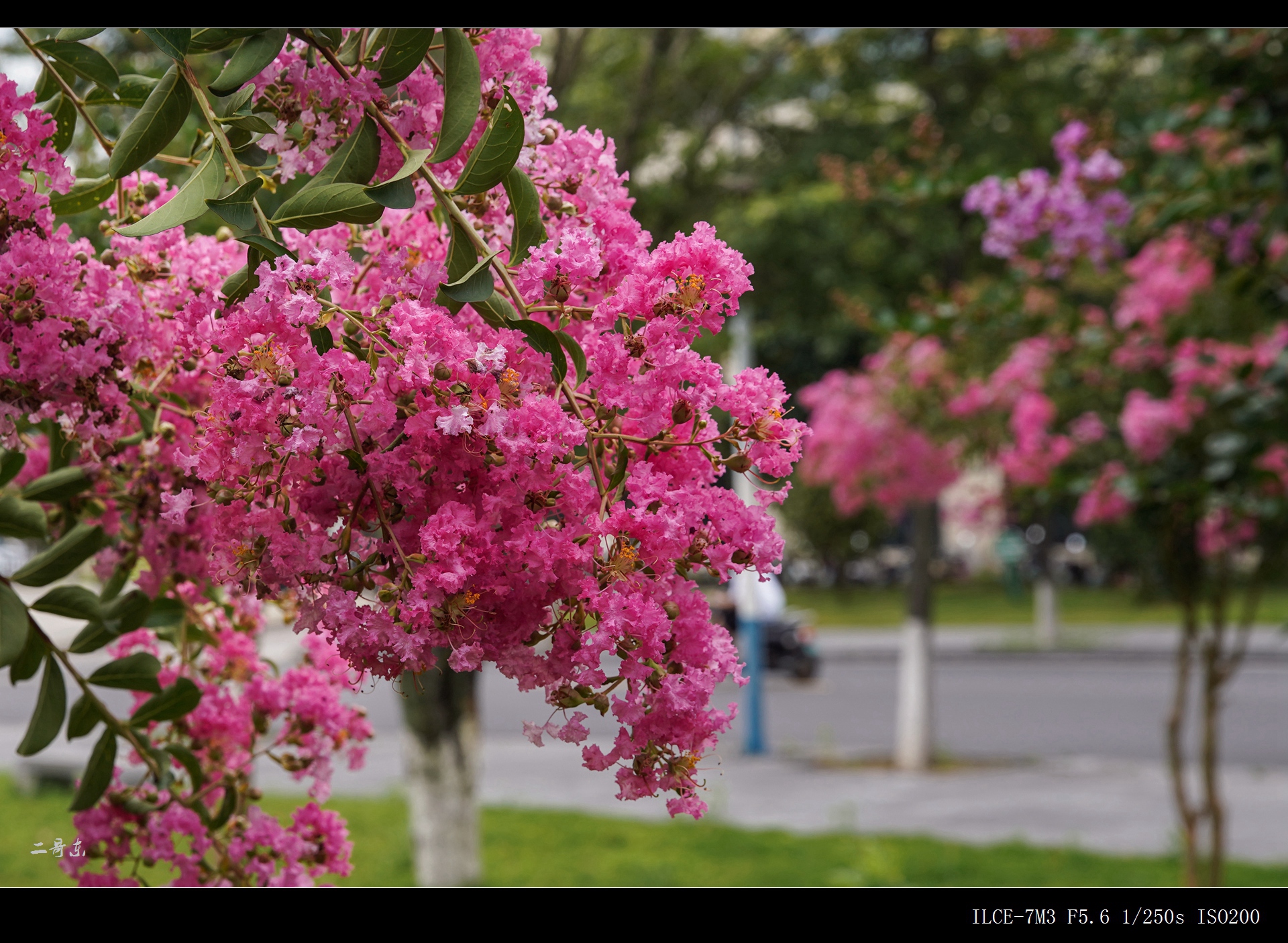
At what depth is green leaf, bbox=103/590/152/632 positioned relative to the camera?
164 centimetres

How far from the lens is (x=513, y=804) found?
26.7 feet

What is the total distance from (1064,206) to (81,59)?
3219 mm

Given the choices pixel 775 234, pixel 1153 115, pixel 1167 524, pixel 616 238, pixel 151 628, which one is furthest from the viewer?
pixel 775 234

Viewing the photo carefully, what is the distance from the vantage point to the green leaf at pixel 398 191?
1047 millimetres

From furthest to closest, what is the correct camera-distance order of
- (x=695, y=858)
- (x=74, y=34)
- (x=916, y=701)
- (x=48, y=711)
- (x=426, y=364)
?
1. (x=916, y=701)
2. (x=695, y=858)
3. (x=48, y=711)
4. (x=74, y=34)
5. (x=426, y=364)

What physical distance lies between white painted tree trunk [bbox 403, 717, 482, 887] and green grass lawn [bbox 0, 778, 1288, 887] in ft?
0.88

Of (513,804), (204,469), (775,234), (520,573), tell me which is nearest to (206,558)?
(204,469)

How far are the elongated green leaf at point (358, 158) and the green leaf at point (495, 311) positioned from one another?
197 mm

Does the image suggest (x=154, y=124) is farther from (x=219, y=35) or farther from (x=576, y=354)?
(x=576, y=354)

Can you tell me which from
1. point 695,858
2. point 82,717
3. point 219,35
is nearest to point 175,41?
point 219,35

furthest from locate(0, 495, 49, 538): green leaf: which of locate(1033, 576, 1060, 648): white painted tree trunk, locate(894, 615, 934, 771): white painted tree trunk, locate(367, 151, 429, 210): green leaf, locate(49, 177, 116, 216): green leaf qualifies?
locate(1033, 576, 1060, 648): white painted tree trunk

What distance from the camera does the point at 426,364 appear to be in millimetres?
965
